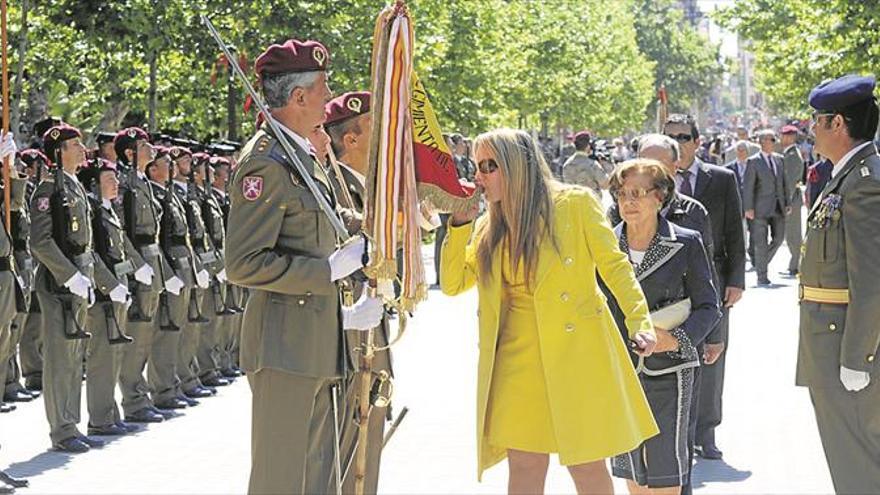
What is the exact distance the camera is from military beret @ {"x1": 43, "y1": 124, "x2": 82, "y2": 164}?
1091 cm

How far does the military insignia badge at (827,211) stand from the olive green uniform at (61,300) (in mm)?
5317

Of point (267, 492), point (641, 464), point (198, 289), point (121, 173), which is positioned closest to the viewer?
point (267, 492)

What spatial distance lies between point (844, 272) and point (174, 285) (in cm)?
678

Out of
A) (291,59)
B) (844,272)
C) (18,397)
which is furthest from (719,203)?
(18,397)

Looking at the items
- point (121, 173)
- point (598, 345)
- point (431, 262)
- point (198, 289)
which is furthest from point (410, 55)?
point (431, 262)

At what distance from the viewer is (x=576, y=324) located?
6.69 metres

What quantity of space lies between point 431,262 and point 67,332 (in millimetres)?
17256

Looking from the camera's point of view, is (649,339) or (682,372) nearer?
(649,339)

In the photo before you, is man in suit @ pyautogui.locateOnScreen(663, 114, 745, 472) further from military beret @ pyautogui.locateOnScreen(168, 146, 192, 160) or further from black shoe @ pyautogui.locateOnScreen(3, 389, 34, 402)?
black shoe @ pyautogui.locateOnScreen(3, 389, 34, 402)

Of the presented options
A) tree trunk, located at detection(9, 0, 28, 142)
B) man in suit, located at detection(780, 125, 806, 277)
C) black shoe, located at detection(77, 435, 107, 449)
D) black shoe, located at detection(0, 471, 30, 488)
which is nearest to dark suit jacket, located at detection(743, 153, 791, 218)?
man in suit, located at detection(780, 125, 806, 277)

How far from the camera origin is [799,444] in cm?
1068

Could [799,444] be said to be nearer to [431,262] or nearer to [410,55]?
[410,55]

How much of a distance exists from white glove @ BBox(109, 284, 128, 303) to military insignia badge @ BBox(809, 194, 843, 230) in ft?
18.4

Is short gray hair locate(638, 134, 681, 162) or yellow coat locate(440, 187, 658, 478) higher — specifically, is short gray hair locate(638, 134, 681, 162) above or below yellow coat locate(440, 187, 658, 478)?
above
